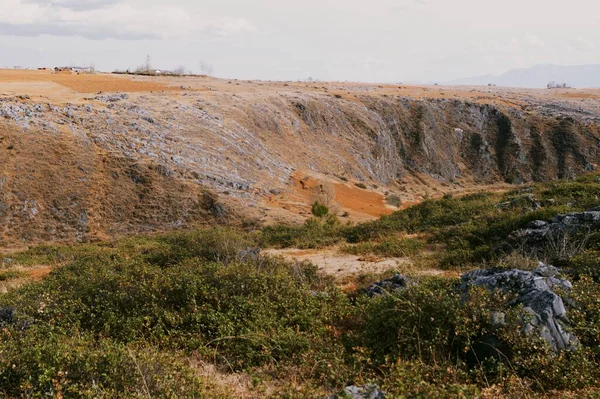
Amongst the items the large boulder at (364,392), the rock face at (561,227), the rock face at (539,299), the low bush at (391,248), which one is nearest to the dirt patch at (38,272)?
the low bush at (391,248)

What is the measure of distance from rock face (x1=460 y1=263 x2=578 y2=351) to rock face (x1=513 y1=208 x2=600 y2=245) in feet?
16.0

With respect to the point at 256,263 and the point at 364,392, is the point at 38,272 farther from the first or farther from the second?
the point at 364,392

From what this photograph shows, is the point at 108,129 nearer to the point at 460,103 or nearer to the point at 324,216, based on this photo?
the point at 324,216

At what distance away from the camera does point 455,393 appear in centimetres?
493

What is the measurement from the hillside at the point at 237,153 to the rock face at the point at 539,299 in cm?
1765

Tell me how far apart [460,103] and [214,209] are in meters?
38.4

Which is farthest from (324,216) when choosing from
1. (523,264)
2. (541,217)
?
(523,264)

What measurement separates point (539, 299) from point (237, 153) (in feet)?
84.7

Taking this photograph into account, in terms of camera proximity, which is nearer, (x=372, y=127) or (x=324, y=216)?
(x=324, y=216)

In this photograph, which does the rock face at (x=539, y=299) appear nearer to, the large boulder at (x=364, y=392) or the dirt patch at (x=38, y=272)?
the large boulder at (x=364, y=392)

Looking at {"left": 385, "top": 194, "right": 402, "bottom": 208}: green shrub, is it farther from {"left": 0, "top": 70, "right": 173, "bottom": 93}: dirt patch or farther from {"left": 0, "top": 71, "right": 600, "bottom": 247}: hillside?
{"left": 0, "top": 70, "right": 173, "bottom": 93}: dirt patch

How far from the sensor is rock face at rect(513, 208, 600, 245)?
11.8 metres

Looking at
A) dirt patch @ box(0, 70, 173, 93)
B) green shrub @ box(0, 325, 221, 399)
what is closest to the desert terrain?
green shrub @ box(0, 325, 221, 399)

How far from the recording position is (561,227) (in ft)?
39.8
